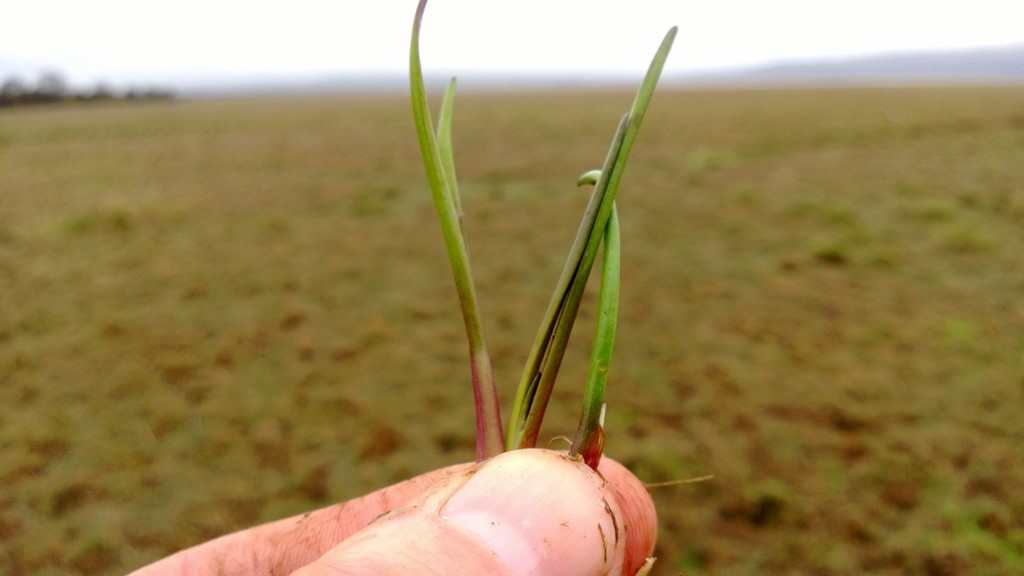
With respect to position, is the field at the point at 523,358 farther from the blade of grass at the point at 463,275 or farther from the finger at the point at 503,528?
the finger at the point at 503,528

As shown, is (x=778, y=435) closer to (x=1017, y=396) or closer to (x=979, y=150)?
(x=1017, y=396)

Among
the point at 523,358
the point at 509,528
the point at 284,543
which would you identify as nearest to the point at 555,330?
the point at 509,528

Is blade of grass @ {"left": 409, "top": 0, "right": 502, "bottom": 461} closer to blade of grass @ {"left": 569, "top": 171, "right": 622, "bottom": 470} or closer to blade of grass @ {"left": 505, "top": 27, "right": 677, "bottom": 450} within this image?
blade of grass @ {"left": 505, "top": 27, "right": 677, "bottom": 450}

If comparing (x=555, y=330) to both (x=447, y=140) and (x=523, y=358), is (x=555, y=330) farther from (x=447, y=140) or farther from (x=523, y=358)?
(x=523, y=358)

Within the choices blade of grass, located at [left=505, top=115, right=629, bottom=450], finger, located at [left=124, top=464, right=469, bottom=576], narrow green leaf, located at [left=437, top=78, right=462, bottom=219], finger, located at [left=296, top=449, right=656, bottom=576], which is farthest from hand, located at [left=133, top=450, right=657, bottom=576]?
narrow green leaf, located at [left=437, top=78, right=462, bottom=219]

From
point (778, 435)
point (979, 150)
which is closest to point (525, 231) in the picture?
point (778, 435)
